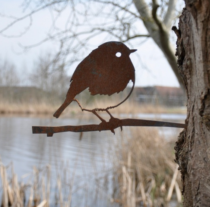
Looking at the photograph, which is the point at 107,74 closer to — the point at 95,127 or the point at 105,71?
the point at 105,71

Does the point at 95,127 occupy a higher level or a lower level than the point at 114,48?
lower

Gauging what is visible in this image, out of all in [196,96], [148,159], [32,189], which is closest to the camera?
[196,96]

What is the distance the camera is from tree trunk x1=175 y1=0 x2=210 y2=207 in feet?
1.49

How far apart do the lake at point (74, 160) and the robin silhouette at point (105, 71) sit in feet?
4.57

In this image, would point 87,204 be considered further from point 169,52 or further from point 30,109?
point 30,109

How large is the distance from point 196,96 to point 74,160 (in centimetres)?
329

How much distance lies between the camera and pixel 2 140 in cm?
502

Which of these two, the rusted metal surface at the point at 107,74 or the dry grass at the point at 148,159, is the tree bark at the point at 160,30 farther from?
the rusted metal surface at the point at 107,74

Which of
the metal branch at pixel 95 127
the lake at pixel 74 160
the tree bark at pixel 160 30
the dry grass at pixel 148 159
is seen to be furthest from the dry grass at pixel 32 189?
the metal branch at pixel 95 127

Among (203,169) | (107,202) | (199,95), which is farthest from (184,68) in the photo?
(107,202)

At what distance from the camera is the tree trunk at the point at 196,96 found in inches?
17.9

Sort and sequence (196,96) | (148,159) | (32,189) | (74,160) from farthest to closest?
(74,160), (148,159), (32,189), (196,96)

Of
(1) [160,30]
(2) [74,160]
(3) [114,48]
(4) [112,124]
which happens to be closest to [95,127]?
(4) [112,124]

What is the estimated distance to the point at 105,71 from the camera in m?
0.57
